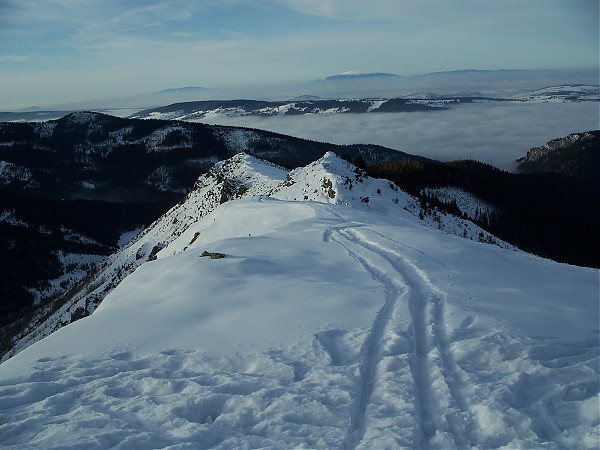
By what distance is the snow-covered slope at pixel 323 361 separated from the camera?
6238mm

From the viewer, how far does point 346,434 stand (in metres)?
6.14

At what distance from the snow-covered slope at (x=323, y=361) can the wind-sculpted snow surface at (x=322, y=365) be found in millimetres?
31

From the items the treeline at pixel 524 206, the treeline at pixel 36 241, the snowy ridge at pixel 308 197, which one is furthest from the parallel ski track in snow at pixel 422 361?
the treeline at pixel 36 241

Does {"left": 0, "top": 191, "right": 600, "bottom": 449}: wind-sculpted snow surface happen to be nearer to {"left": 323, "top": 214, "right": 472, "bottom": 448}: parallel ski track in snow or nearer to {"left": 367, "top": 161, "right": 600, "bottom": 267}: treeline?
{"left": 323, "top": 214, "right": 472, "bottom": 448}: parallel ski track in snow

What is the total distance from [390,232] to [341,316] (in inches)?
425

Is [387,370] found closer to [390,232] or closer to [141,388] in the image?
[141,388]

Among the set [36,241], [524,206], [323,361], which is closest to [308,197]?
[323,361]

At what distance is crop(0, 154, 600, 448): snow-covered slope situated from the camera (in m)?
6.24

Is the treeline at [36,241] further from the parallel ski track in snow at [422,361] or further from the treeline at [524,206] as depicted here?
the parallel ski track in snow at [422,361]

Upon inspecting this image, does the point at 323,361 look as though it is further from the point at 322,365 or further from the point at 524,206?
the point at 524,206

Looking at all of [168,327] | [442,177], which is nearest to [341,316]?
[168,327]

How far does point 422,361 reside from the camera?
7957 mm

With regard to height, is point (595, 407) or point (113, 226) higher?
point (595, 407)

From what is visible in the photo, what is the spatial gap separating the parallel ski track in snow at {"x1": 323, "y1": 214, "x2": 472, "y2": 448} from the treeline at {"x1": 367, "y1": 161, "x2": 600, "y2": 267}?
209ft
